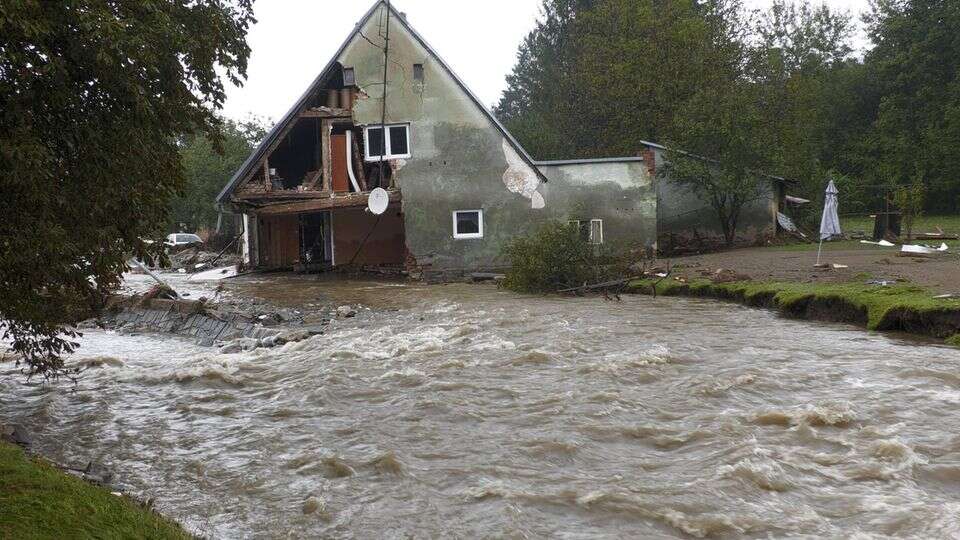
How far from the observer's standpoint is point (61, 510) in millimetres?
3623

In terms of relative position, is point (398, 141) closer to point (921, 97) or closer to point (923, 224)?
point (923, 224)

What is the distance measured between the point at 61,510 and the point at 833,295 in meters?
12.0

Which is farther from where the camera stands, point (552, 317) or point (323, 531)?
point (552, 317)

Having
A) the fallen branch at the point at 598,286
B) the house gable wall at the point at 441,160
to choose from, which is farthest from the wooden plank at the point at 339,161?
the fallen branch at the point at 598,286

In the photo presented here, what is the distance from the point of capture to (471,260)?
77.9 ft

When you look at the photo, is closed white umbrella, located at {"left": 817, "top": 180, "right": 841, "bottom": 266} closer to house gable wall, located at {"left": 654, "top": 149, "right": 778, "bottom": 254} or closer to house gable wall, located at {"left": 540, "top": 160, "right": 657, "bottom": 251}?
house gable wall, located at {"left": 540, "top": 160, "right": 657, "bottom": 251}

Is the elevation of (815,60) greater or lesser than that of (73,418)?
greater

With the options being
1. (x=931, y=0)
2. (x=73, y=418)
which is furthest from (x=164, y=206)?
(x=931, y=0)

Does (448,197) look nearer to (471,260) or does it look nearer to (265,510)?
(471,260)

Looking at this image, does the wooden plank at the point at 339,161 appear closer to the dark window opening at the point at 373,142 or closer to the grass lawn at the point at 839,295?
the dark window opening at the point at 373,142

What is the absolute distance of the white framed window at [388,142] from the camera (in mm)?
23828

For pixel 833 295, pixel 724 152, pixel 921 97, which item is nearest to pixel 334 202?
pixel 724 152

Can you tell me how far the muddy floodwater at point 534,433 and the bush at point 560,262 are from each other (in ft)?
21.0

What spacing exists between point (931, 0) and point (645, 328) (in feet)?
112
